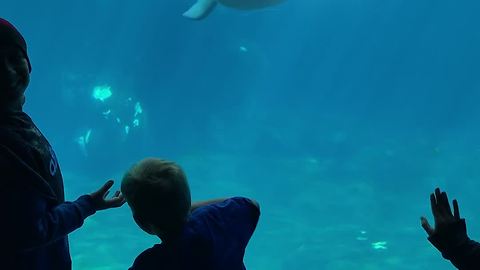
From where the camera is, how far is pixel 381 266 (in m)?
12.4

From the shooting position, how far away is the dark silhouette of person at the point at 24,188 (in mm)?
1866

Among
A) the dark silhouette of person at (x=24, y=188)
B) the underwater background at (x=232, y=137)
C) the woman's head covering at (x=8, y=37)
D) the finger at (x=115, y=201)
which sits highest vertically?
the underwater background at (x=232, y=137)

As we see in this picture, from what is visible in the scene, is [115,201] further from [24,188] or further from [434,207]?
[434,207]

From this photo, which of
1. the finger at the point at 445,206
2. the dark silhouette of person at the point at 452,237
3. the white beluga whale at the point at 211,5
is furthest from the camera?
the white beluga whale at the point at 211,5

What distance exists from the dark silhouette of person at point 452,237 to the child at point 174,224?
0.73 m

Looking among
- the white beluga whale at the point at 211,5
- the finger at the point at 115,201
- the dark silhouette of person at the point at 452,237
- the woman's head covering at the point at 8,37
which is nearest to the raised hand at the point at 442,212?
the dark silhouette of person at the point at 452,237

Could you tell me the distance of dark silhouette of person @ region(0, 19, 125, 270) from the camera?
73.5 inches

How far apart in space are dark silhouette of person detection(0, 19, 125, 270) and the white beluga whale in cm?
1036

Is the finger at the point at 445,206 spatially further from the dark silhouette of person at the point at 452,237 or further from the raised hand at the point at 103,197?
the raised hand at the point at 103,197

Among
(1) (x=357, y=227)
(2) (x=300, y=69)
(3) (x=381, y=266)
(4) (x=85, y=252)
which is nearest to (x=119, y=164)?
(4) (x=85, y=252)

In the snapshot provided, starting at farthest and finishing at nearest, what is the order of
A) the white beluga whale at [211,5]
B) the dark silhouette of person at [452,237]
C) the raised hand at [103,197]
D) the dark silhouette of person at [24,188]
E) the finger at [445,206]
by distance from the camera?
the white beluga whale at [211,5], the raised hand at [103,197], the finger at [445,206], the dark silhouette of person at [452,237], the dark silhouette of person at [24,188]

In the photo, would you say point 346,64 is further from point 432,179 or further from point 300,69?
point 432,179

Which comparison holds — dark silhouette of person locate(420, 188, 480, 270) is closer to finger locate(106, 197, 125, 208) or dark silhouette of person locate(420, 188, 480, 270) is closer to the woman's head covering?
finger locate(106, 197, 125, 208)

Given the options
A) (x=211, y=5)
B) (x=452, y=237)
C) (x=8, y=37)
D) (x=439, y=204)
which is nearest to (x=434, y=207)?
(x=439, y=204)
